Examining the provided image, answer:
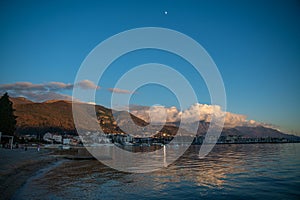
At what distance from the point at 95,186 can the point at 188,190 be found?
905 cm

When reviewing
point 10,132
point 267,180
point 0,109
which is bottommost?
point 267,180

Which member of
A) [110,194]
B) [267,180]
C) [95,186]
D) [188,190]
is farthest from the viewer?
[267,180]

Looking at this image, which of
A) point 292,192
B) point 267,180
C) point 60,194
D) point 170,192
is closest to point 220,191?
point 170,192

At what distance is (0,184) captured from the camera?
17484 mm

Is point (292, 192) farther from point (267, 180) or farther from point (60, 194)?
point (60, 194)

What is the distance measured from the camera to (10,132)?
6575 centimetres

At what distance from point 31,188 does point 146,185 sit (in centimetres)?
1054

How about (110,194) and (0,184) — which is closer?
(0,184)

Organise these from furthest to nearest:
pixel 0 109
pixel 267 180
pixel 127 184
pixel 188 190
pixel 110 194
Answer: pixel 0 109 < pixel 267 180 < pixel 127 184 < pixel 188 190 < pixel 110 194

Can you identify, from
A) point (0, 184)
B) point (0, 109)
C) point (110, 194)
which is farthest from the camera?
point (0, 109)

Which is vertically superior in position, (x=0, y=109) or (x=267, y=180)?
(x=0, y=109)

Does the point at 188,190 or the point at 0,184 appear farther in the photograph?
the point at 188,190

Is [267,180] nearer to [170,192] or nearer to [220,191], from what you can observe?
[220,191]

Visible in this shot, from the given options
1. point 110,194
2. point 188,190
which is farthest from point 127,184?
point 188,190
